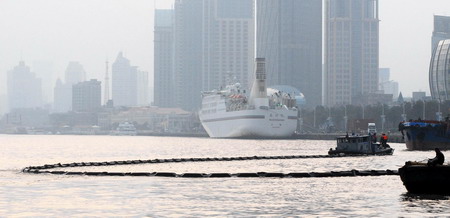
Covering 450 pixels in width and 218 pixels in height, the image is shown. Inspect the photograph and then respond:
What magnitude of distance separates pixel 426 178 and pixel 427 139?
101m

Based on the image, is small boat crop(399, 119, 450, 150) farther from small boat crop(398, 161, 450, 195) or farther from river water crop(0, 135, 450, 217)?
small boat crop(398, 161, 450, 195)

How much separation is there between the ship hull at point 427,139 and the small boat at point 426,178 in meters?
99.6

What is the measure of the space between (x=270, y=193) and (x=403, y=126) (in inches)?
4089

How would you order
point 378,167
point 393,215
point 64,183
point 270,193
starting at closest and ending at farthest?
1. point 393,215
2. point 270,193
3. point 64,183
4. point 378,167

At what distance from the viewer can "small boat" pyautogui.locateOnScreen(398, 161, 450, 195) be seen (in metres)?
55.0

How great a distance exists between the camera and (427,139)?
15438cm

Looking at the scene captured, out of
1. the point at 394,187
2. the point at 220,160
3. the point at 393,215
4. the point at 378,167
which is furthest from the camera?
the point at 220,160

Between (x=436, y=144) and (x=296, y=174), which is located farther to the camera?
(x=436, y=144)

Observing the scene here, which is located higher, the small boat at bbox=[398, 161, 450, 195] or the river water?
the small boat at bbox=[398, 161, 450, 195]

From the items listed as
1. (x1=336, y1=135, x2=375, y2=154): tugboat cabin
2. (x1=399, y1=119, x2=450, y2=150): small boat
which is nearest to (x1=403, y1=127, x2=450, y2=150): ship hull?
(x1=399, y1=119, x2=450, y2=150): small boat

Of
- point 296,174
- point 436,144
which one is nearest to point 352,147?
point 436,144

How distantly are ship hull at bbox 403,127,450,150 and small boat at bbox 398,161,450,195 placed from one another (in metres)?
99.6

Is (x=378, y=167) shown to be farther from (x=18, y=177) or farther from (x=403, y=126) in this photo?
(x=403, y=126)

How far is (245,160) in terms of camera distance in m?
117
